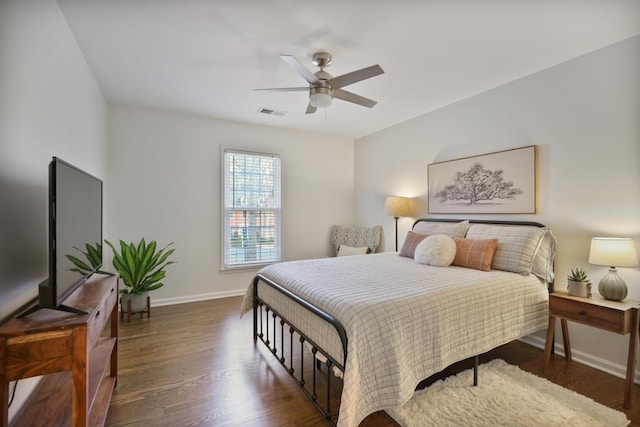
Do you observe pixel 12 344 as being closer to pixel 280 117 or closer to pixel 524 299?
pixel 524 299

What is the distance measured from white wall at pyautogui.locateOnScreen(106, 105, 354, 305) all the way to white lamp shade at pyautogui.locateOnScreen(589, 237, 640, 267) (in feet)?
11.9

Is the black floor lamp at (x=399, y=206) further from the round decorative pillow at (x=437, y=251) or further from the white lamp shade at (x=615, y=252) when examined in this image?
the white lamp shade at (x=615, y=252)

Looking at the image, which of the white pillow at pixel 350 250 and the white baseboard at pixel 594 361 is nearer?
the white baseboard at pixel 594 361

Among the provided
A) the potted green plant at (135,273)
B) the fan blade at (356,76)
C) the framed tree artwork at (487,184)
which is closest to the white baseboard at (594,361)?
the framed tree artwork at (487,184)

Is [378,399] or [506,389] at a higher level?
[378,399]

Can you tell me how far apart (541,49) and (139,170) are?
4.47m

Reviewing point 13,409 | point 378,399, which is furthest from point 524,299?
point 13,409

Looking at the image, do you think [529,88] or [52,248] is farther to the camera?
[529,88]

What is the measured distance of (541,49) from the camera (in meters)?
2.44

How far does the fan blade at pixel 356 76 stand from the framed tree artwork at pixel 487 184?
1.83 meters

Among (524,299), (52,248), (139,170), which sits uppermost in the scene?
(139,170)

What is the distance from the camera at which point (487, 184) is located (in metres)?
3.27

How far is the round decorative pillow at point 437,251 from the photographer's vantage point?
283 cm

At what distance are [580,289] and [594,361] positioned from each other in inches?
28.5
